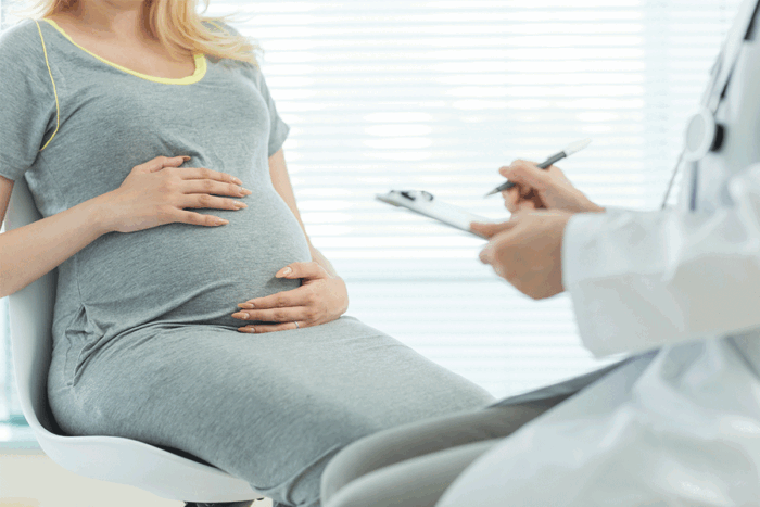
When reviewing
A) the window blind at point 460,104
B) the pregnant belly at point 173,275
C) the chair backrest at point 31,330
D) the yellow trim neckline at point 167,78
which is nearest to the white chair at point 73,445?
the chair backrest at point 31,330

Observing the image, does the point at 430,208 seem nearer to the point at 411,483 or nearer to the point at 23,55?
the point at 411,483

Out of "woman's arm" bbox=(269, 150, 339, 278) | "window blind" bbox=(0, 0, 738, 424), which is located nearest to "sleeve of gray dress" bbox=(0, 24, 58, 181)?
"woman's arm" bbox=(269, 150, 339, 278)

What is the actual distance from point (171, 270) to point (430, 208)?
444 mm

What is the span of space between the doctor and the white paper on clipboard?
0.12 meters

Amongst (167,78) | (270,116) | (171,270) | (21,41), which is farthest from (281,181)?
(21,41)

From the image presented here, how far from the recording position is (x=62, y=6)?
1078 mm

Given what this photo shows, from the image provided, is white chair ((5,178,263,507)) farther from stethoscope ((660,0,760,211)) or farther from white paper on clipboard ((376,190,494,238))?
stethoscope ((660,0,760,211))

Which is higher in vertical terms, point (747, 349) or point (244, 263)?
point (747, 349)

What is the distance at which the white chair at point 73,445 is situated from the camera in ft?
2.42

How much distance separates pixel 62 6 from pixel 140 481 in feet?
2.86

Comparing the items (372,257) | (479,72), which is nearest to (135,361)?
(372,257)

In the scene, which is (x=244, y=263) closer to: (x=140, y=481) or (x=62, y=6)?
(x=140, y=481)

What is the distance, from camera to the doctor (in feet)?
1.29

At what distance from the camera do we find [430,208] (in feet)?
2.12
